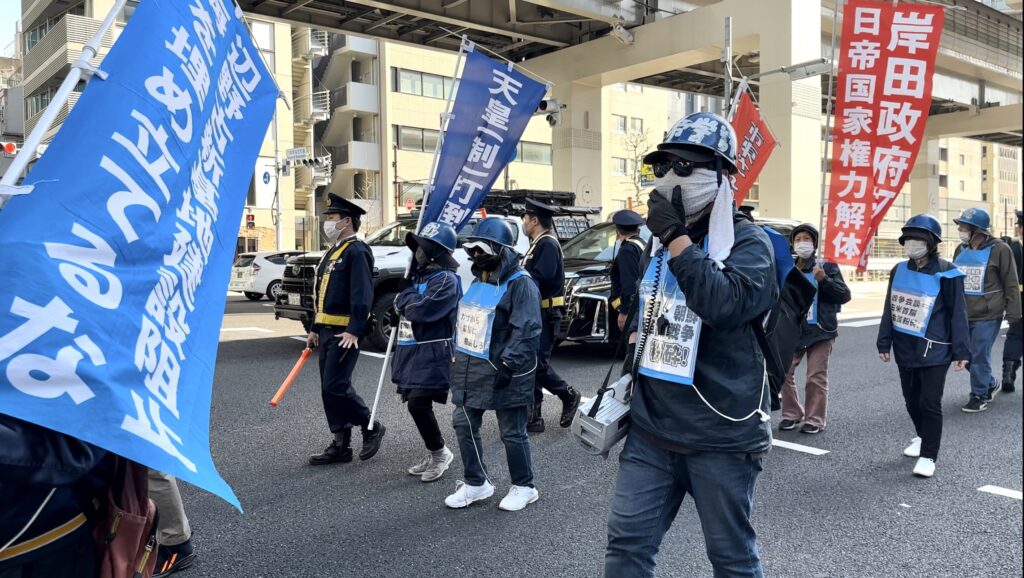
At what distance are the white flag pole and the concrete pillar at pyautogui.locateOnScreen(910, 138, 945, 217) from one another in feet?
117

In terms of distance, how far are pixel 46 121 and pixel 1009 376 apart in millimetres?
9556

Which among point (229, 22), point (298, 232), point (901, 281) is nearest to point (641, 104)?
point (298, 232)

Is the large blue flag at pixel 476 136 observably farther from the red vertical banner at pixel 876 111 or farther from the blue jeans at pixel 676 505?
the blue jeans at pixel 676 505

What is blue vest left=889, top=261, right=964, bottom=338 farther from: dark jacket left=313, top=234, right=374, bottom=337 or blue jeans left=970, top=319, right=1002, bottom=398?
dark jacket left=313, top=234, right=374, bottom=337

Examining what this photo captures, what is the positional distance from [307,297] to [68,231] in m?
9.74

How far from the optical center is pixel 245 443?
624 centimetres

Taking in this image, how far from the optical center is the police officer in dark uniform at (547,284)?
6882 millimetres

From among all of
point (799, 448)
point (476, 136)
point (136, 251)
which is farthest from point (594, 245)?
point (136, 251)

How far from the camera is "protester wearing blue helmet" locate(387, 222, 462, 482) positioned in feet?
16.5

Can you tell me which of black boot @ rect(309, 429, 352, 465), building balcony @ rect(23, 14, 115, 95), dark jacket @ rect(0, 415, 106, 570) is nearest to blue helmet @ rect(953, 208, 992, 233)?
black boot @ rect(309, 429, 352, 465)

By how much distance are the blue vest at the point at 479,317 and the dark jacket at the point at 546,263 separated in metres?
2.31

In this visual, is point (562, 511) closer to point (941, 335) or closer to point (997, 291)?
point (941, 335)

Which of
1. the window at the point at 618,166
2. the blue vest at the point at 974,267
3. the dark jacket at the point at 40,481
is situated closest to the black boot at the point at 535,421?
the blue vest at the point at 974,267

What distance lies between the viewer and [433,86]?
136 ft
